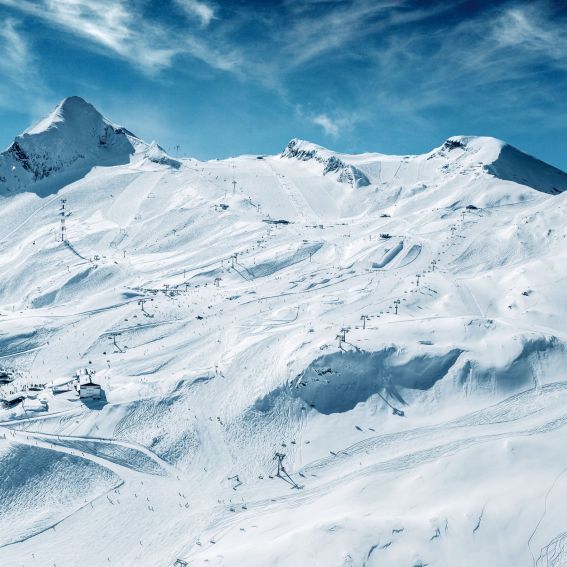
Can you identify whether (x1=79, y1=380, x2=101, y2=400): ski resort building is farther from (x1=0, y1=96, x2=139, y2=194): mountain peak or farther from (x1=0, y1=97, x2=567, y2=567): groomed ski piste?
(x1=0, y1=96, x2=139, y2=194): mountain peak

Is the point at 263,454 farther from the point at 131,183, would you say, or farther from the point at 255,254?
the point at 131,183

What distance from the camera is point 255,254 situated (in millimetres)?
84875

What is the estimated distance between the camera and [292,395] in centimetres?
4306

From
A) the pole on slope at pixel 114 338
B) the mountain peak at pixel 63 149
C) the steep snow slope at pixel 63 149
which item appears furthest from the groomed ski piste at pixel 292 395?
the mountain peak at pixel 63 149

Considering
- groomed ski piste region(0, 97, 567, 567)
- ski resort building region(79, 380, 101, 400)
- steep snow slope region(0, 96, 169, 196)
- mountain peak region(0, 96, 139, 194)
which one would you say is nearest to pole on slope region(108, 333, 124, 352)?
groomed ski piste region(0, 97, 567, 567)

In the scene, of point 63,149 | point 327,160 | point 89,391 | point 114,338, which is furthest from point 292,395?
point 63,149

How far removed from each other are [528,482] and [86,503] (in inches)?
1148

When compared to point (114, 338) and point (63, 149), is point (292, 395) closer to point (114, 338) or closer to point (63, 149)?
point (114, 338)

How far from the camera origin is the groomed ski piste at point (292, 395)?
28.9 metres

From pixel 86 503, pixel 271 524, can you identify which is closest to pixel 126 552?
pixel 86 503

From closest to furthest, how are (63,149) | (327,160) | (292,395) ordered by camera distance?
(292,395) → (63,149) → (327,160)

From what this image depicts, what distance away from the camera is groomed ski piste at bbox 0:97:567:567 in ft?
94.7

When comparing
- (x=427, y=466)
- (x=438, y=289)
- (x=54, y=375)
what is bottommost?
(x=427, y=466)

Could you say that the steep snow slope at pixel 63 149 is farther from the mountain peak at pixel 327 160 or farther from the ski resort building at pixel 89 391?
the ski resort building at pixel 89 391
